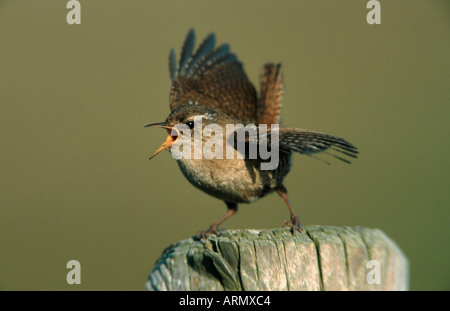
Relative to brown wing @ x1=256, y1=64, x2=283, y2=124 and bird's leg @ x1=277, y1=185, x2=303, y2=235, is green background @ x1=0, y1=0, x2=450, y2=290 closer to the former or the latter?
brown wing @ x1=256, y1=64, x2=283, y2=124

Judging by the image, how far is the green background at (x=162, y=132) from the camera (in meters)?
7.45

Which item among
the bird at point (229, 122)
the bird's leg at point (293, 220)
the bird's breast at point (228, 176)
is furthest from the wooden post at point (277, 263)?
the bird's breast at point (228, 176)

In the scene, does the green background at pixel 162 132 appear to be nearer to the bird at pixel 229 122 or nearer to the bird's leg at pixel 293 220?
the bird at pixel 229 122

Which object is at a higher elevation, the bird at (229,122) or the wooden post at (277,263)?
the bird at (229,122)

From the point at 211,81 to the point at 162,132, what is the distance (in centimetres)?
413

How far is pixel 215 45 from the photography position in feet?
19.2

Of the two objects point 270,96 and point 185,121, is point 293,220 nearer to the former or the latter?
point 185,121

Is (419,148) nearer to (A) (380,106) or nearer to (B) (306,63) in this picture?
(A) (380,106)

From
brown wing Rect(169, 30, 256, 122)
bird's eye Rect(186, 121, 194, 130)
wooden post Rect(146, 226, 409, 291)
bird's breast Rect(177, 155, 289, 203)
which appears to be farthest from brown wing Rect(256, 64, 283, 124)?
wooden post Rect(146, 226, 409, 291)

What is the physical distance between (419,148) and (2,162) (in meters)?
7.43

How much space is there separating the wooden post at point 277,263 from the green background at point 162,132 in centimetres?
374

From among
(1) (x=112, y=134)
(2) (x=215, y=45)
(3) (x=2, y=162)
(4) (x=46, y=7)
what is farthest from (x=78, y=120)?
(2) (x=215, y=45)

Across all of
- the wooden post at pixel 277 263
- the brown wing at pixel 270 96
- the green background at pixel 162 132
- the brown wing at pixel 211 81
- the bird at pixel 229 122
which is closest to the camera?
A: the wooden post at pixel 277 263

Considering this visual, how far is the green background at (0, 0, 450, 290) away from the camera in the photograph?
7445 mm
